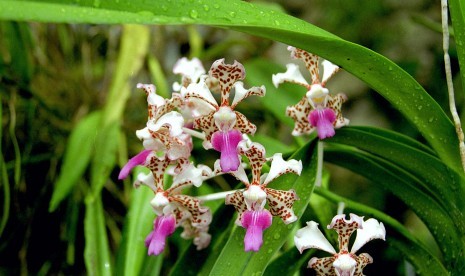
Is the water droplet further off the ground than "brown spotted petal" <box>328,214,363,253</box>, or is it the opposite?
the water droplet

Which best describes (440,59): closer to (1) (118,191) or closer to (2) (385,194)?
(2) (385,194)

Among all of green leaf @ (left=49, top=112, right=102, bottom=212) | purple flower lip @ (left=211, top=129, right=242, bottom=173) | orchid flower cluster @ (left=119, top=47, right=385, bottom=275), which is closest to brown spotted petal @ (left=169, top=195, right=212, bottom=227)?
orchid flower cluster @ (left=119, top=47, right=385, bottom=275)

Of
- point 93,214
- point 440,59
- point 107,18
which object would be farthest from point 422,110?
point 440,59

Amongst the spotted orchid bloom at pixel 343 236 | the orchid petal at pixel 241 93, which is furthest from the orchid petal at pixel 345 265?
the orchid petal at pixel 241 93

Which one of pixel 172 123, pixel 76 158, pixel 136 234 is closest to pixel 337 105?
pixel 172 123

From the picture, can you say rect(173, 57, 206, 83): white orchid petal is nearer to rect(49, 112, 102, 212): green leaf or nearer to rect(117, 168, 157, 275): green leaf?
rect(117, 168, 157, 275): green leaf

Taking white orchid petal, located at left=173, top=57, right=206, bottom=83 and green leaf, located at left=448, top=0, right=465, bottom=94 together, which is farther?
white orchid petal, located at left=173, top=57, right=206, bottom=83
